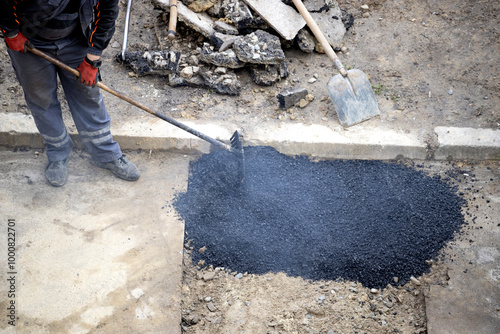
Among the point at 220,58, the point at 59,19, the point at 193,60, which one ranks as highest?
the point at 59,19

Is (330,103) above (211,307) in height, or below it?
above

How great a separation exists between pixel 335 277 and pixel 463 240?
3.95 feet

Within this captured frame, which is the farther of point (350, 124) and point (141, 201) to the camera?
point (350, 124)

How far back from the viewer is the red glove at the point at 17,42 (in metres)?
2.81

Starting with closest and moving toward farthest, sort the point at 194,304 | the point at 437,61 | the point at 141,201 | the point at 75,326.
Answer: the point at 75,326 → the point at 194,304 → the point at 141,201 → the point at 437,61

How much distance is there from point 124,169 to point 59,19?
143 cm

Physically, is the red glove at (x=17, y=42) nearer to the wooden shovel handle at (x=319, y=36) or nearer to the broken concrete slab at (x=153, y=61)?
the broken concrete slab at (x=153, y=61)

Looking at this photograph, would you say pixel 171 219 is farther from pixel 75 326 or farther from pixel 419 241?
pixel 419 241

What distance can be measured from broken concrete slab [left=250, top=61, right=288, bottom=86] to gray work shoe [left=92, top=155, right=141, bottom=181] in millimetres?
1767

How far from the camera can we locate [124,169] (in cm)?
382

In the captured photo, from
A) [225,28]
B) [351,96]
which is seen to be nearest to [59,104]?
[225,28]

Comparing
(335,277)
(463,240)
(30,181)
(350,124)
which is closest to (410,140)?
(350,124)

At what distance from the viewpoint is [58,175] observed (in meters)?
3.72

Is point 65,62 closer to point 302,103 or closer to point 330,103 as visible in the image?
point 302,103
